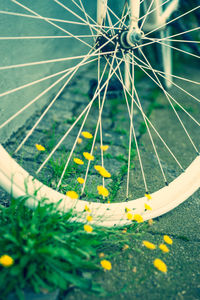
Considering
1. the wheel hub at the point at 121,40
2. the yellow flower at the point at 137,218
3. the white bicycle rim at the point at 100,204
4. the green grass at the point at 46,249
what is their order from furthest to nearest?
the wheel hub at the point at 121,40 → the yellow flower at the point at 137,218 → the white bicycle rim at the point at 100,204 → the green grass at the point at 46,249

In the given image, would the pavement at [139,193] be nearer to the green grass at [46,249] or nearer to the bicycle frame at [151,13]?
the green grass at [46,249]

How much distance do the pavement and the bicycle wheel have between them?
0.04 feet

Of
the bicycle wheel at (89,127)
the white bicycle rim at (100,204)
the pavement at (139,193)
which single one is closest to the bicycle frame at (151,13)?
the bicycle wheel at (89,127)

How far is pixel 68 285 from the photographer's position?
997 millimetres

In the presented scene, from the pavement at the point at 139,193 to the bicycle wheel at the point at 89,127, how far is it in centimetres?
1

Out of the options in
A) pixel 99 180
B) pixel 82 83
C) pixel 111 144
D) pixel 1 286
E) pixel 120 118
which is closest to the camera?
pixel 1 286

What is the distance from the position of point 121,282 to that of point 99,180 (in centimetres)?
→ 59

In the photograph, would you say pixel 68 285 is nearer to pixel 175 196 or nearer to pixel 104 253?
pixel 104 253

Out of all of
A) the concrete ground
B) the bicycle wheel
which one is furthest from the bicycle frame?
the concrete ground

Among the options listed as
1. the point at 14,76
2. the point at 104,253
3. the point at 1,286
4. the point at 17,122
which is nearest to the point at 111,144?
the point at 17,122

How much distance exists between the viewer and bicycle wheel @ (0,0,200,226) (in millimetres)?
1169

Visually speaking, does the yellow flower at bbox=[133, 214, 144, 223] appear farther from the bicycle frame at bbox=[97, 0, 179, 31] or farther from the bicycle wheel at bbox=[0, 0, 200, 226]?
the bicycle frame at bbox=[97, 0, 179, 31]

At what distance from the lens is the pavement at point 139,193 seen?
→ 1.05 meters

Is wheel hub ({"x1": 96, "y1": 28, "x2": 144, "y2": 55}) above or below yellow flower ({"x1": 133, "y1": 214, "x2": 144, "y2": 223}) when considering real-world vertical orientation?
above
